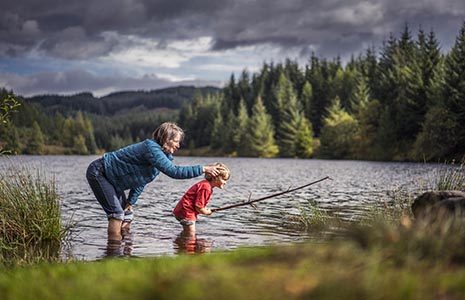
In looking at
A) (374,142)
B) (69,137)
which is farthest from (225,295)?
(69,137)

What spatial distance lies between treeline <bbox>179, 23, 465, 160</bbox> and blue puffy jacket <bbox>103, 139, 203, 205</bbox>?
51172mm

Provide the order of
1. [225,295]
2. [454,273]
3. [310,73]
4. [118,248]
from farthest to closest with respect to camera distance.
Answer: [310,73] < [118,248] < [454,273] < [225,295]

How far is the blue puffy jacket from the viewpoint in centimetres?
1070

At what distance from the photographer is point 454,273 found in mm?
5074

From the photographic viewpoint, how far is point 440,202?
7.80 m

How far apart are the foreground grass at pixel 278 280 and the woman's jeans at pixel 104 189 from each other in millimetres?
5139

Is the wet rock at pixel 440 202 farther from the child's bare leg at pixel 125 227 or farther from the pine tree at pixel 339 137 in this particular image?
the pine tree at pixel 339 137

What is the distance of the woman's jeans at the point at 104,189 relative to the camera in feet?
35.7

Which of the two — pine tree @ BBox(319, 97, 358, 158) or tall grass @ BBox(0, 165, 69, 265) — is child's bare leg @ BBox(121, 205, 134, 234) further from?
pine tree @ BBox(319, 97, 358, 158)

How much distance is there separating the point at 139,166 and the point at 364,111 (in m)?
75.1

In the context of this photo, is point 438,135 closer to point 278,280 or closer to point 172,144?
point 172,144

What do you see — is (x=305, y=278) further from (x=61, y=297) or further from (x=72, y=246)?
(x=72, y=246)

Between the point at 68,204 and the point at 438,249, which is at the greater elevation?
the point at 438,249

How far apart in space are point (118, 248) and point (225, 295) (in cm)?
665
